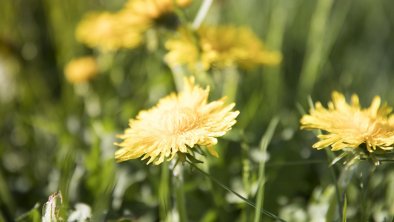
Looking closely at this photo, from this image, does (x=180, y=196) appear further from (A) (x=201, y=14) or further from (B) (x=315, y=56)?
(B) (x=315, y=56)

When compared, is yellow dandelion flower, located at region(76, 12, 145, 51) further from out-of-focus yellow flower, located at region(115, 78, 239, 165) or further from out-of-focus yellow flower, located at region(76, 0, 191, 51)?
out-of-focus yellow flower, located at region(115, 78, 239, 165)

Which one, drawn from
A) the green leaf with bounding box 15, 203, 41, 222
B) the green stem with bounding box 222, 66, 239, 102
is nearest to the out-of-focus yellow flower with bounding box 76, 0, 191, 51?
the green stem with bounding box 222, 66, 239, 102

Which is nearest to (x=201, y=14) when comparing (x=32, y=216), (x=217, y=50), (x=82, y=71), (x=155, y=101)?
(x=217, y=50)

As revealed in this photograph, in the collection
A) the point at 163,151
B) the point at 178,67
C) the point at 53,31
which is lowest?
the point at 163,151

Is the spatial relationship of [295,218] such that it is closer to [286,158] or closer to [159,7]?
[286,158]

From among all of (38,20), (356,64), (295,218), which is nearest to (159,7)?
(295,218)

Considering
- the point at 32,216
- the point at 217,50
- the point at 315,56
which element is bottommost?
the point at 32,216
